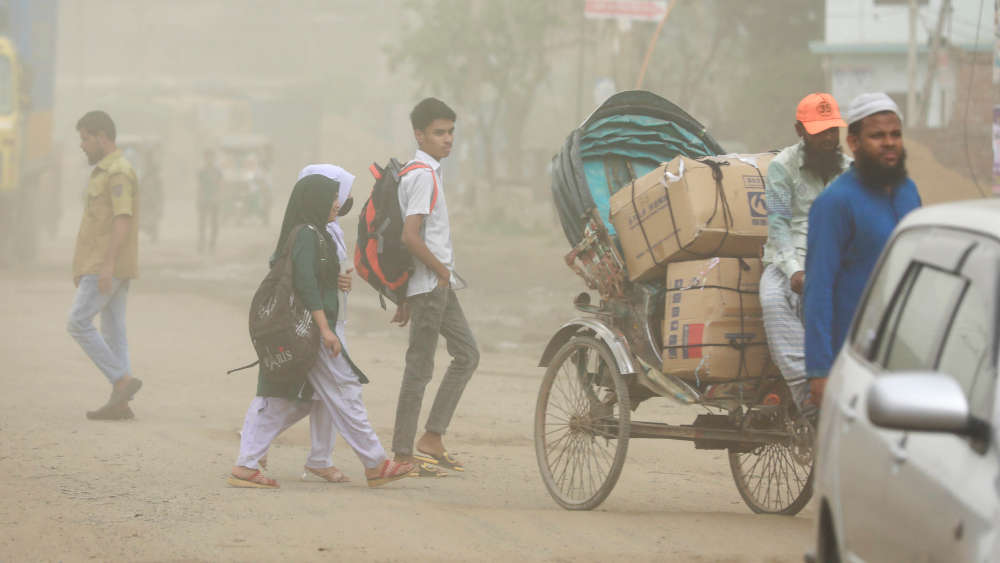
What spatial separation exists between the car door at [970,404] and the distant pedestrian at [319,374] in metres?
3.66

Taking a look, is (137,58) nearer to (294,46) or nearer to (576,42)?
(294,46)

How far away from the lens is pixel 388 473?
7.06 metres

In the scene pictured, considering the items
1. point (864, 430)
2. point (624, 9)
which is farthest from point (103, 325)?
point (624, 9)

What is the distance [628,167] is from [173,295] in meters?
13.1

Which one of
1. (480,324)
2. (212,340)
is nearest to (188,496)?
(212,340)

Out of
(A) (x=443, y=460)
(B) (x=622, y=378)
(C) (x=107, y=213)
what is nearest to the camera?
(B) (x=622, y=378)

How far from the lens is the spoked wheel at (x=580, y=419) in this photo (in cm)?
656

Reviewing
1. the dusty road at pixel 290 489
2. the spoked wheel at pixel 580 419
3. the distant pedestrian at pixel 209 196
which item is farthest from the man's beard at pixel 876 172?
the distant pedestrian at pixel 209 196

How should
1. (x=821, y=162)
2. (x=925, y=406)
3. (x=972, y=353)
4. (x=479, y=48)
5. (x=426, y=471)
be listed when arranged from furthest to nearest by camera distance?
1. (x=479, y=48)
2. (x=426, y=471)
3. (x=821, y=162)
4. (x=972, y=353)
5. (x=925, y=406)

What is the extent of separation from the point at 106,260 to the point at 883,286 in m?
6.43

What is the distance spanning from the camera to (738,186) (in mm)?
6324

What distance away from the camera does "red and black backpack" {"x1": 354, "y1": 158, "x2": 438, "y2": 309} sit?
7469 millimetres

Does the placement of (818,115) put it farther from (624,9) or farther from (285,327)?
(624,9)

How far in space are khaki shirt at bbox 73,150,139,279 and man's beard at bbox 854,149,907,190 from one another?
561 cm
